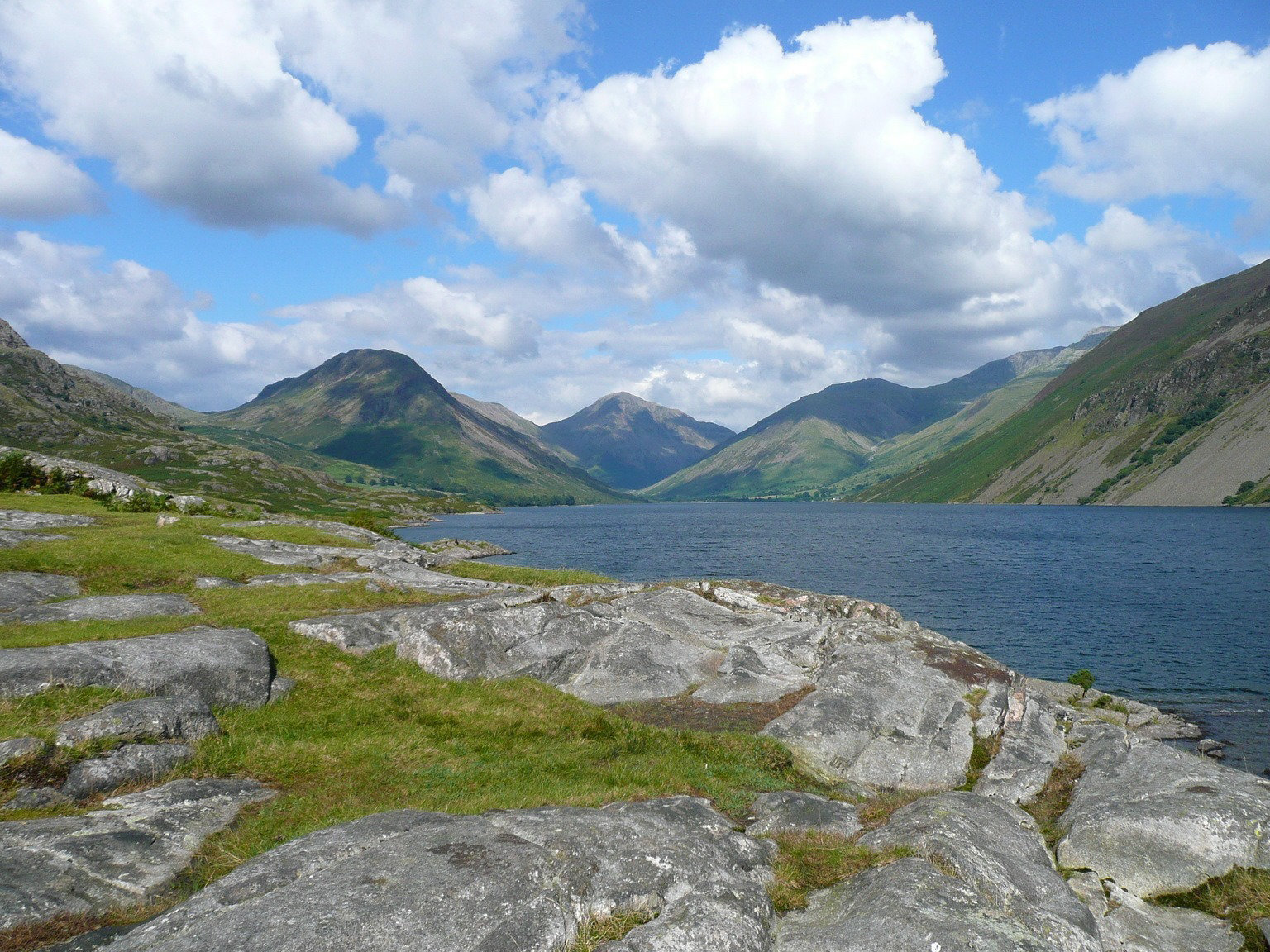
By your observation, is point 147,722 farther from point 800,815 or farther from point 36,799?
point 800,815

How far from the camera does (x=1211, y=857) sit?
16.0 m

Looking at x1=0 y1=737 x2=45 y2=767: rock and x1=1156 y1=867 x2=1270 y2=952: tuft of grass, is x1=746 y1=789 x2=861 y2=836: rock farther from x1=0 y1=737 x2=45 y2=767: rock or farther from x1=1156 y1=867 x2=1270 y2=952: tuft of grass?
x1=0 y1=737 x2=45 y2=767: rock

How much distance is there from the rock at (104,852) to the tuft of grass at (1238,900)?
847 inches

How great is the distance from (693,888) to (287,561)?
3773cm

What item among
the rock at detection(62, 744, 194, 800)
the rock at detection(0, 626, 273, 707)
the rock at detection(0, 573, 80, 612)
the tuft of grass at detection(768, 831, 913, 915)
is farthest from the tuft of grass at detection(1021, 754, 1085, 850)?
the rock at detection(0, 573, 80, 612)

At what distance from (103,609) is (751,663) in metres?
27.6

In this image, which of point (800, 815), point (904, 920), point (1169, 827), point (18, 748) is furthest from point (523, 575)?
point (904, 920)

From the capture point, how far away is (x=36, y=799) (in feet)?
44.5

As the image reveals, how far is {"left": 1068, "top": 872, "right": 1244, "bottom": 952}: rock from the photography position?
538 inches

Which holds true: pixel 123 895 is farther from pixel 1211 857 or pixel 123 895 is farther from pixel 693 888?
pixel 1211 857

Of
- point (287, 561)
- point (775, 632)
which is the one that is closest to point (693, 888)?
point (775, 632)

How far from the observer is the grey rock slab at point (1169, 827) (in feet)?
52.0

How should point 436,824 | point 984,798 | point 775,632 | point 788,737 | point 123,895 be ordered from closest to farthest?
point 123,895 < point 436,824 < point 984,798 < point 788,737 < point 775,632

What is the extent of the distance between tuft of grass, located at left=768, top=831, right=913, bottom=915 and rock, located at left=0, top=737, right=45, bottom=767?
16.2 meters
